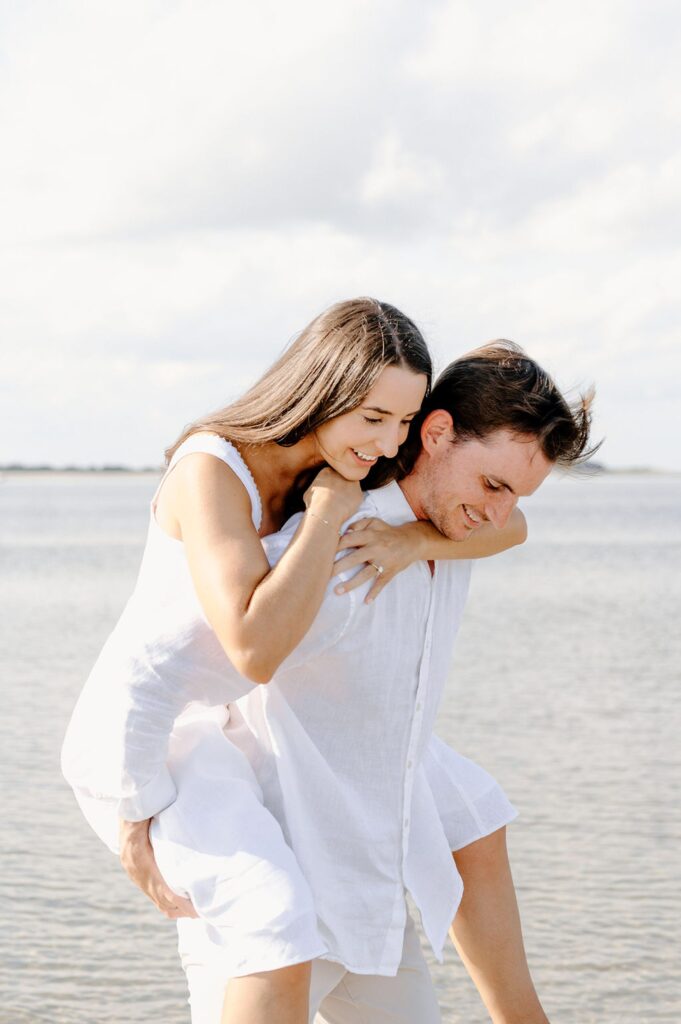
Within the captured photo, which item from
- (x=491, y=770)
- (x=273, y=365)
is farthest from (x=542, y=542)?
(x=273, y=365)

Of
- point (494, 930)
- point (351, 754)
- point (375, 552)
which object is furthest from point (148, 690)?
point (494, 930)

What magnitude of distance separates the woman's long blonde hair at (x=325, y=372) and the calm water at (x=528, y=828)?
3.21 ft

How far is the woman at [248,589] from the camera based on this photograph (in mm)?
2873

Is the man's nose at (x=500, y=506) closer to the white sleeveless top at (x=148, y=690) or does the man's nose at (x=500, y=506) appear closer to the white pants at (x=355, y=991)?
the white sleeveless top at (x=148, y=690)

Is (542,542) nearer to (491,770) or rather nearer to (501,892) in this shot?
(491,770)

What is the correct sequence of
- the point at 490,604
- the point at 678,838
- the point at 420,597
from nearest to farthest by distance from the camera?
the point at 420,597
the point at 678,838
the point at 490,604

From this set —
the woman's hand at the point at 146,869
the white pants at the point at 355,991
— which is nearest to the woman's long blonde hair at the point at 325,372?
the woman's hand at the point at 146,869

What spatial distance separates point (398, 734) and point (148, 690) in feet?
2.04

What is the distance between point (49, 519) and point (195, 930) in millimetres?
67772

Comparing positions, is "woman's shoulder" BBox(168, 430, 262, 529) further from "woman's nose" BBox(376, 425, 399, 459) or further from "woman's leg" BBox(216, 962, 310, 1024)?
"woman's leg" BBox(216, 962, 310, 1024)

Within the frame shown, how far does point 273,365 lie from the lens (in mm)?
3420

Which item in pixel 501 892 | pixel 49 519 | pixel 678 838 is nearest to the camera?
pixel 501 892

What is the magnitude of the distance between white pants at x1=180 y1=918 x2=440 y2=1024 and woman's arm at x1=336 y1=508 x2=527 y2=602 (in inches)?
34.9

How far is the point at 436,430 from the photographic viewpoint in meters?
3.47
